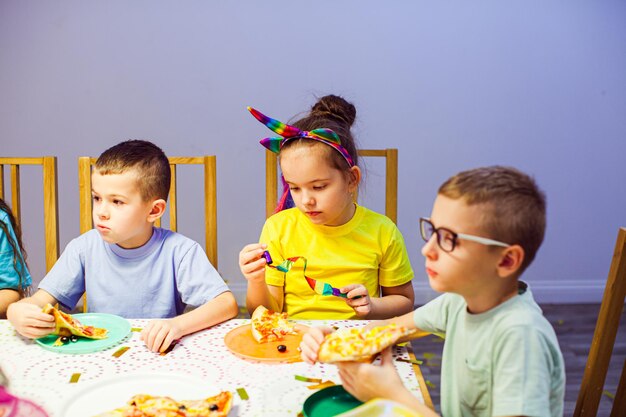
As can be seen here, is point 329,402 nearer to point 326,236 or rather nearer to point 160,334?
point 160,334

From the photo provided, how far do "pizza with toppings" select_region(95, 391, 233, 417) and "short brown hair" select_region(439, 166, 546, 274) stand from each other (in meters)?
0.50

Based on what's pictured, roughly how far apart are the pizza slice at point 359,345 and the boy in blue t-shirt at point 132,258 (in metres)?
→ 0.60

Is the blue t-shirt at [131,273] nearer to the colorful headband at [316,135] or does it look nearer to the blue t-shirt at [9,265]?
the blue t-shirt at [9,265]

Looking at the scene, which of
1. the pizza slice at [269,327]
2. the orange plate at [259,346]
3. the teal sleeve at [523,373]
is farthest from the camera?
the pizza slice at [269,327]

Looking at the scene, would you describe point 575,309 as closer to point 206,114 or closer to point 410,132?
point 410,132

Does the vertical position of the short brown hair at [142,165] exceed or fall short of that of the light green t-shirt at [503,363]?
it exceeds it

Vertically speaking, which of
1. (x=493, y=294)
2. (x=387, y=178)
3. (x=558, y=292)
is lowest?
(x=558, y=292)

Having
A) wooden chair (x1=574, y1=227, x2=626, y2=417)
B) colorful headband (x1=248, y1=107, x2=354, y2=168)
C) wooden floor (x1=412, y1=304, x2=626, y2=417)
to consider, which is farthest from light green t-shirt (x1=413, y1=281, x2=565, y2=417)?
wooden floor (x1=412, y1=304, x2=626, y2=417)

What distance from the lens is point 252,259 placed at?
1386mm

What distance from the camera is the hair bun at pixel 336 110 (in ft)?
5.63

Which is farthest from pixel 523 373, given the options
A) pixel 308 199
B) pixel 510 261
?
pixel 308 199

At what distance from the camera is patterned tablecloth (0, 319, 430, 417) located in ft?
3.28

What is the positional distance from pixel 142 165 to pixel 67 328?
50 centimetres

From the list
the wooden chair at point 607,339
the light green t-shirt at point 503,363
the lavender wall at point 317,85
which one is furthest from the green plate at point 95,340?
the lavender wall at point 317,85
